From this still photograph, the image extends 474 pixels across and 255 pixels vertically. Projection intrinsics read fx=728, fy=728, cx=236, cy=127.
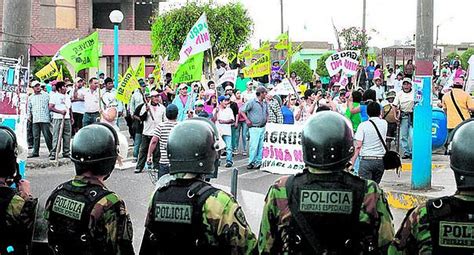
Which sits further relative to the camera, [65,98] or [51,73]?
[51,73]

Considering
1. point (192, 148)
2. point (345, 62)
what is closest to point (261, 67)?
point (345, 62)

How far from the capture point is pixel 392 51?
107 feet

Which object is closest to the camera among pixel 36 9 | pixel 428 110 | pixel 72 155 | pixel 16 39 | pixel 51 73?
pixel 72 155

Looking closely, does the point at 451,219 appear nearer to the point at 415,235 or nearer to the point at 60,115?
the point at 415,235

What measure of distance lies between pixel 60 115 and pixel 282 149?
207 inches

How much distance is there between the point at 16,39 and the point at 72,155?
4.76 meters

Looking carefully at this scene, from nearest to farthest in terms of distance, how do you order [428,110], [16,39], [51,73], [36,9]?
1. [16,39]
2. [428,110]
3. [51,73]
4. [36,9]

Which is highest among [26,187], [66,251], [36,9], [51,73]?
[36,9]

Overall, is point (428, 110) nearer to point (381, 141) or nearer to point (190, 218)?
point (381, 141)

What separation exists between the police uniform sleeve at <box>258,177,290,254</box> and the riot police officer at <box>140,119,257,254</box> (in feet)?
0.22

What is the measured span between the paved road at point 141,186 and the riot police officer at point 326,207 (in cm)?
534

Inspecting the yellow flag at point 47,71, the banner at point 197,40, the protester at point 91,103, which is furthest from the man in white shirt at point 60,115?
the banner at point 197,40

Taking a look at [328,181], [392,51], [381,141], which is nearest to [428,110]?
[381,141]

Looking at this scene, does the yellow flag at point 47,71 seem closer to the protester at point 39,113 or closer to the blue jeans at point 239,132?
the protester at point 39,113
